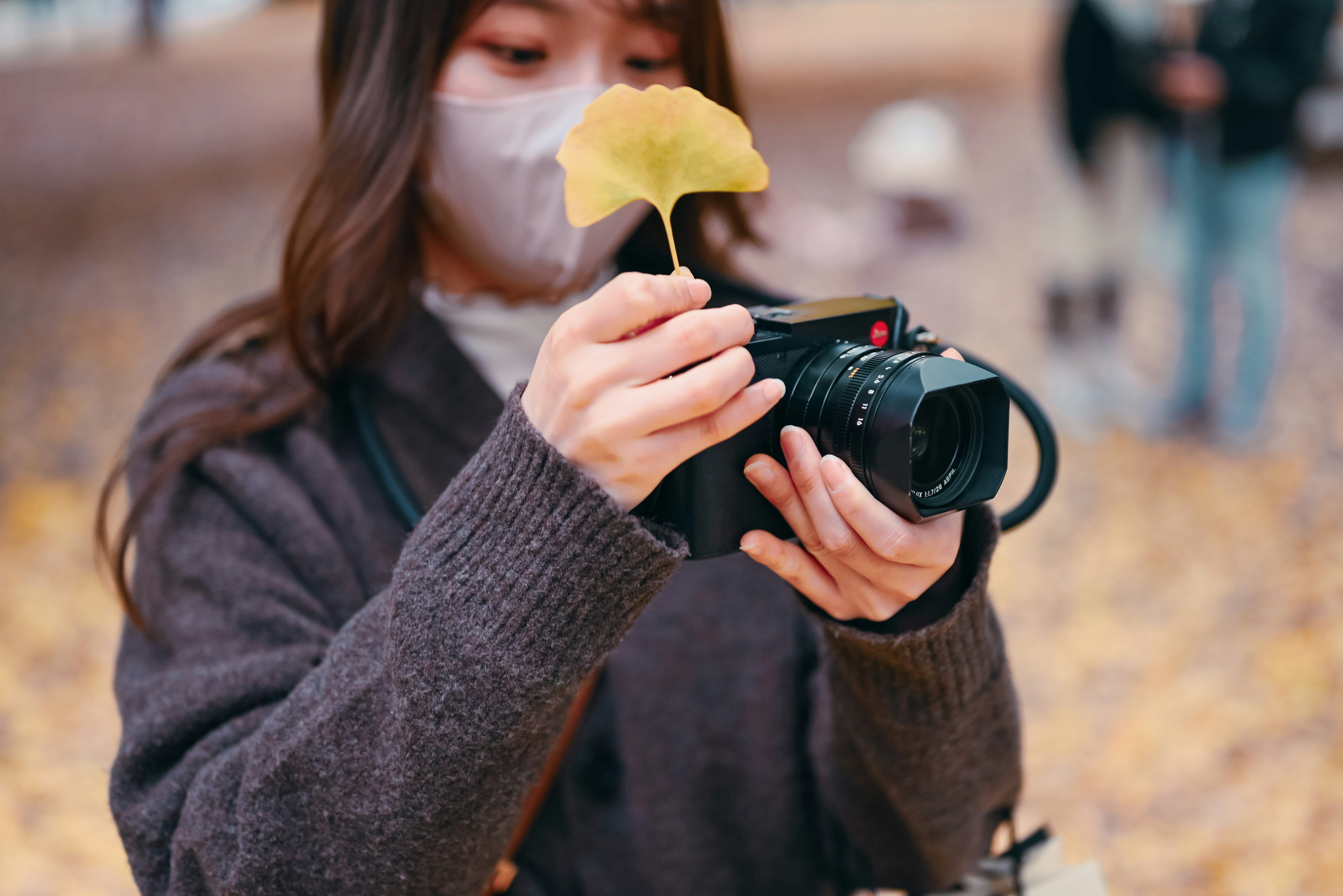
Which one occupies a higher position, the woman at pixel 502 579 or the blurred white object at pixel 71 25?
the woman at pixel 502 579

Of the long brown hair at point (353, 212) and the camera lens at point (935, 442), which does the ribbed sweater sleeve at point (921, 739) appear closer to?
the camera lens at point (935, 442)

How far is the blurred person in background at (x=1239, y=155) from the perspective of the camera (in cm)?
308

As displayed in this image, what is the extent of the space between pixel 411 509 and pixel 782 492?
39 centimetres

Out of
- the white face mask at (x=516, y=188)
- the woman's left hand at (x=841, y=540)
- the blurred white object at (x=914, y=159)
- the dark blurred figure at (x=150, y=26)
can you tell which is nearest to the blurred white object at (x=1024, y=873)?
the woman's left hand at (x=841, y=540)

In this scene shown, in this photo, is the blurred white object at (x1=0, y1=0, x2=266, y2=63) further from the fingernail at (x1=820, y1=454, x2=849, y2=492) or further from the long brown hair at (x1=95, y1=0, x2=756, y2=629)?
the fingernail at (x1=820, y1=454, x2=849, y2=492)

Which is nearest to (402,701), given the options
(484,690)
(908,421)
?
(484,690)

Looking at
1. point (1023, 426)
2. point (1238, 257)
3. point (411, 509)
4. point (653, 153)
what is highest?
point (653, 153)

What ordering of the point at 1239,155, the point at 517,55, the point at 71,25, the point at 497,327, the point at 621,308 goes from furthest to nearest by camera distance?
the point at 71,25 → the point at 1239,155 → the point at 497,327 → the point at 517,55 → the point at 621,308

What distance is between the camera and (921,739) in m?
0.85

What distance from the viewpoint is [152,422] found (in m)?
0.98

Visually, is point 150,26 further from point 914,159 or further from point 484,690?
point 484,690

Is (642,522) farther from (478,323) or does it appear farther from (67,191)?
(67,191)

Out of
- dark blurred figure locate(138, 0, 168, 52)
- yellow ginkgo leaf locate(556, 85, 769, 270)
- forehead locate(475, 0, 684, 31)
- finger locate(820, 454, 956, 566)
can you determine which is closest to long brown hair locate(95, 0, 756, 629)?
forehead locate(475, 0, 684, 31)

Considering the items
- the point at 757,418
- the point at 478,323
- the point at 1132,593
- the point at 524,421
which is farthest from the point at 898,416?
the point at 1132,593
